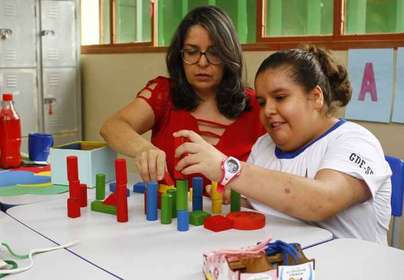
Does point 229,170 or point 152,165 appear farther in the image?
point 152,165

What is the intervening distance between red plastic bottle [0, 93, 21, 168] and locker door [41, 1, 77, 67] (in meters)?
2.13

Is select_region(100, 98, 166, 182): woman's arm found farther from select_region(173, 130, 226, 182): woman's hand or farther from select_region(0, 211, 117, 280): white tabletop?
select_region(0, 211, 117, 280): white tabletop

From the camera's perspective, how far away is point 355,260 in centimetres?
105

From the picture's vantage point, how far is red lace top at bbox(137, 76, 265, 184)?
192 centimetres

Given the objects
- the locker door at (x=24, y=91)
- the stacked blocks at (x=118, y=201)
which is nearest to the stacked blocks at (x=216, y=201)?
the stacked blocks at (x=118, y=201)

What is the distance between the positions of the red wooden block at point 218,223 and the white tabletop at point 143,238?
0.05 feet

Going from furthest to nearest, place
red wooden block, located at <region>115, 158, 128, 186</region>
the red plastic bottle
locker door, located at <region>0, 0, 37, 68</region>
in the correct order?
1. locker door, located at <region>0, 0, 37, 68</region>
2. the red plastic bottle
3. red wooden block, located at <region>115, 158, 128, 186</region>

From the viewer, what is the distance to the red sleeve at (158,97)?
6.53 ft

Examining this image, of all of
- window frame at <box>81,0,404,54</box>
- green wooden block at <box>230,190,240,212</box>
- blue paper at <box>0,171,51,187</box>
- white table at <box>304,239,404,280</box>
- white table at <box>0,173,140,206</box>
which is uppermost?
window frame at <box>81,0,404,54</box>

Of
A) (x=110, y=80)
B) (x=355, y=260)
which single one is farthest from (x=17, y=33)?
(x=355, y=260)

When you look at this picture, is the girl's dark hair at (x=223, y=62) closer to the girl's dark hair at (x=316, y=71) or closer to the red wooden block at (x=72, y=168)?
the girl's dark hair at (x=316, y=71)

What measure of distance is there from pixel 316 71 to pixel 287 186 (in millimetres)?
389

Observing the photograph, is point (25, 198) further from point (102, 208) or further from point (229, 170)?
point (229, 170)

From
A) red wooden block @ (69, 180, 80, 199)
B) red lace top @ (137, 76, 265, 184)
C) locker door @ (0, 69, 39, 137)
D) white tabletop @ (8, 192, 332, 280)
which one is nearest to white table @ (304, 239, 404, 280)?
white tabletop @ (8, 192, 332, 280)
